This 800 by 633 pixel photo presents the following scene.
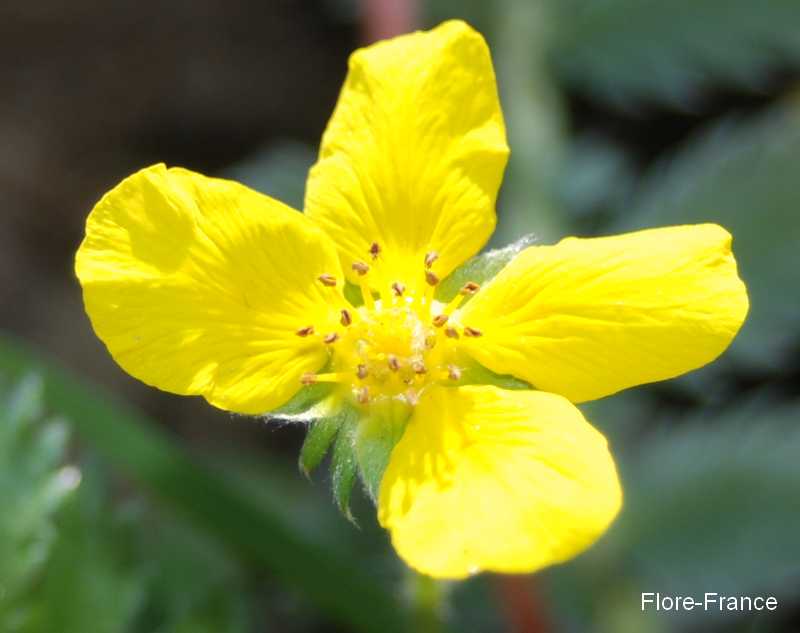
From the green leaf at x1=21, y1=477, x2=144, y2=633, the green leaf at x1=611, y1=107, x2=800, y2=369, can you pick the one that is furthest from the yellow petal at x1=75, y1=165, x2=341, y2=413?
the green leaf at x1=611, y1=107, x2=800, y2=369

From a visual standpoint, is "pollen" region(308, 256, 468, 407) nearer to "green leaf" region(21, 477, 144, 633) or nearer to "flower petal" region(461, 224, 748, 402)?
"flower petal" region(461, 224, 748, 402)

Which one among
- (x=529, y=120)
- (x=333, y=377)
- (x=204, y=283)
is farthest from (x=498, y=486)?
(x=529, y=120)

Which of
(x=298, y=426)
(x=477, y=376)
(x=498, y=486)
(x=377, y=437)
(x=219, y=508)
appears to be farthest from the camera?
(x=298, y=426)

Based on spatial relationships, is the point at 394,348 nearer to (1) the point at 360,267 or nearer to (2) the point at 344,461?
(1) the point at 360,267

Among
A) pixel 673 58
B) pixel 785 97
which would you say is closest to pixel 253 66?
pixel 673 58

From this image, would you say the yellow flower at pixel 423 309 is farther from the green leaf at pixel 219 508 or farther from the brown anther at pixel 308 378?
the green leaf at pixel 219 508

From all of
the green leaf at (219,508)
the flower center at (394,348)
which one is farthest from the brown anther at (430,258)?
the green leaf at (219,508)
